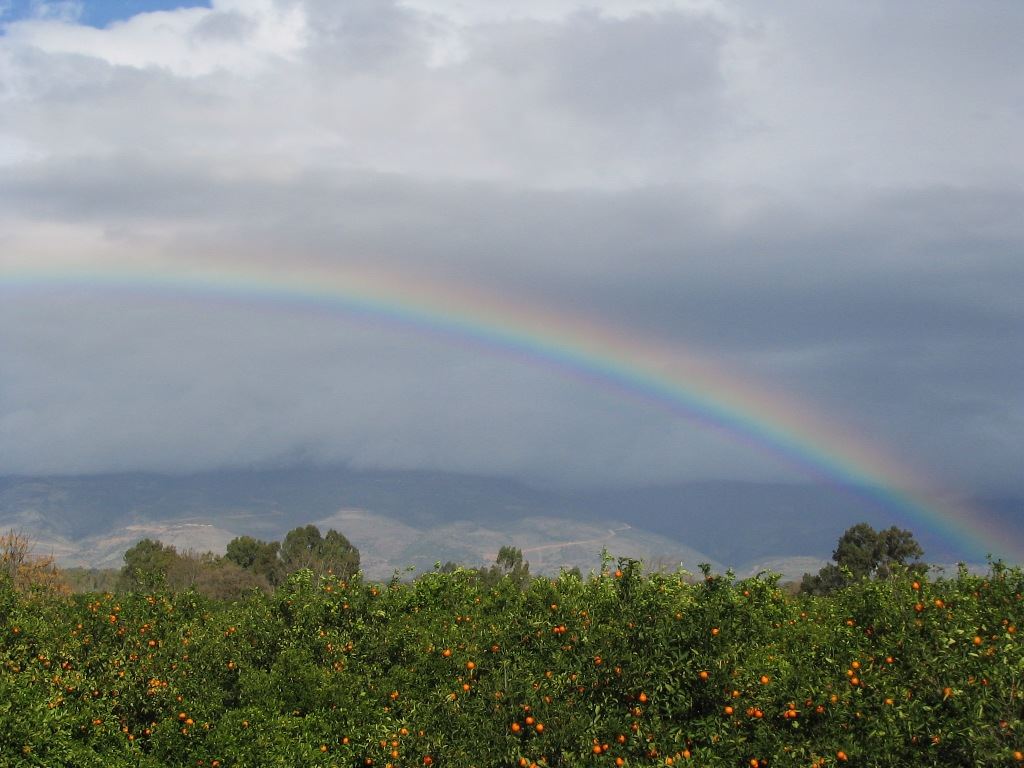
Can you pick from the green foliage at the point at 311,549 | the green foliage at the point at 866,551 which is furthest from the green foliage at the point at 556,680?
the green foliage at the point at 311,549

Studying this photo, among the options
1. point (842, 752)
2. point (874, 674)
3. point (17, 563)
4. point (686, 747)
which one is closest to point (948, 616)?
point (874, 674)

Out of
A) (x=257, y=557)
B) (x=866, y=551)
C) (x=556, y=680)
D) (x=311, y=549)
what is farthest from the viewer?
(x=311, y=549)

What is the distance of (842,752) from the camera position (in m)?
8.80

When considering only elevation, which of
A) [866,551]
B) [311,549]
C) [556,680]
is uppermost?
[866,551]

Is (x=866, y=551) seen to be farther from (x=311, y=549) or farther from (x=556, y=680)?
(x=556, y=680)

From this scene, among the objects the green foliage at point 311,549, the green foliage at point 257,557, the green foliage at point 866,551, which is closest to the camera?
the green foliage at point 866,551

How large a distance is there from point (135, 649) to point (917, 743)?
10.4m

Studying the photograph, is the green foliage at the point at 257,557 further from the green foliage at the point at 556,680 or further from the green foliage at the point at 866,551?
the green foliage at the point at 556,680

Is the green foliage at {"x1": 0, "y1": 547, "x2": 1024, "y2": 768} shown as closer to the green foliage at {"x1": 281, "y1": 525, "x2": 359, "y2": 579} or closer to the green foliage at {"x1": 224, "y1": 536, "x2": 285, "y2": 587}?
the green foliage at {"x1": 281, "y1": 525, "x2": 359, "y2": 579}

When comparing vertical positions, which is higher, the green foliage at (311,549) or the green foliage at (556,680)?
the green foliage at (556,680)

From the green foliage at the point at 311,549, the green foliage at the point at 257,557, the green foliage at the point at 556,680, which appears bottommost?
the green foliage at the point at 257,557

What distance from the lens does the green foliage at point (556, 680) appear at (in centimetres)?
927

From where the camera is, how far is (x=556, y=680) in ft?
34.3

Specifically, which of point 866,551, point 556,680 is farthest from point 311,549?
point 556,680
